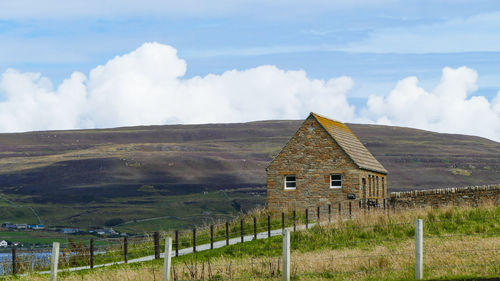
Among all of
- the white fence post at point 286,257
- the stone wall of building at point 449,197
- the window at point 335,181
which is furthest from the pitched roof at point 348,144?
the white fence post at point 286,257

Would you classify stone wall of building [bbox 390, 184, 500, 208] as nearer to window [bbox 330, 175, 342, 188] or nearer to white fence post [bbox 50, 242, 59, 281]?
window [bbox 330, 175, 342, 188]

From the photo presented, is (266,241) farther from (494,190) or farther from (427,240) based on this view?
(494,190)

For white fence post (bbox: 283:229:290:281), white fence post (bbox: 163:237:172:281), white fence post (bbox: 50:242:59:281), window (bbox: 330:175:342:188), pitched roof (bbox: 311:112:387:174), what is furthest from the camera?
pitched roof (bbox: 311:112:387:174)

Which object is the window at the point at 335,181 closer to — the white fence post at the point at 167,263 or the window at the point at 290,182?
the window at the point at 290,182

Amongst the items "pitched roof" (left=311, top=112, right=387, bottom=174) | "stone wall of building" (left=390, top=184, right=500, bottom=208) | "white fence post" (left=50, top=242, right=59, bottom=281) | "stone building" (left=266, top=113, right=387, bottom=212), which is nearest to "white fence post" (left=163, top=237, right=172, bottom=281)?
"white fence post" (left=50, top=242, right=59, bottom=281)

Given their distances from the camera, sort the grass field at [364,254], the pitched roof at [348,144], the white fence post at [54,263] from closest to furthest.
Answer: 1. the grass field at [364,254]
2. the white fence post at [54,263]
3. the pitched roof at [348,144]

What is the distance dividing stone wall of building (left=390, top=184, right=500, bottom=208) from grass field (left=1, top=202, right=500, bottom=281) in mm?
10547

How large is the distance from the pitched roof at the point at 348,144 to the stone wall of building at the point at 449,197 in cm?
460

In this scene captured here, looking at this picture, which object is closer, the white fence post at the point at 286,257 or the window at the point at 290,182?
the white fence post at the point at 286,257

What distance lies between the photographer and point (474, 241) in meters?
29.5

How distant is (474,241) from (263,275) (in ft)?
33.9

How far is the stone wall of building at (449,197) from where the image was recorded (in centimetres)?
5091

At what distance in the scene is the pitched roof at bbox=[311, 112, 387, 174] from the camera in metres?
59.2

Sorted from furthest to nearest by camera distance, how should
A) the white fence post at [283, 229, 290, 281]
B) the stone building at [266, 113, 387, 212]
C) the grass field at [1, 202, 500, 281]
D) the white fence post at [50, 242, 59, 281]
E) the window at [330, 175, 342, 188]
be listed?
the window at [330, 175, 342, 188]
the stone building at [266, 113, 387, 212]
the white fence post at [50, 242, 59, 281]
the grass field at [1, 202, 500, 281]
the white fence post at [283, 229, 290, 281]
